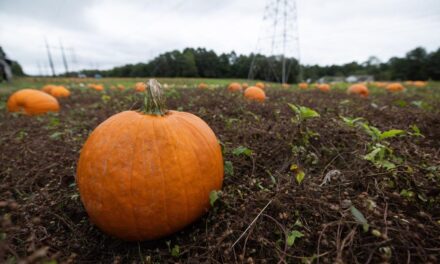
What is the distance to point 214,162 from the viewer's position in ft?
5.68

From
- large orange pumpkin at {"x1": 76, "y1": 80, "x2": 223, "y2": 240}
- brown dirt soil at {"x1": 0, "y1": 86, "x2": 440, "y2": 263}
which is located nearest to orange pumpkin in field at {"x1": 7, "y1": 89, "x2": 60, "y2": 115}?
A: brown dirt soil at {"x1": 0, "y1": 86, "x2": 440, "y2": 263}

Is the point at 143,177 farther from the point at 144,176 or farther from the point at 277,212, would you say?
the point at 277,212

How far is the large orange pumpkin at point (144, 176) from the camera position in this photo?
58.7 inches

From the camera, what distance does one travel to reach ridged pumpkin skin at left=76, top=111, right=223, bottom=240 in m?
1.49

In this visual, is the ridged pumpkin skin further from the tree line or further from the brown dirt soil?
the tree line

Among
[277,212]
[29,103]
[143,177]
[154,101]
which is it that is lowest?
[277,212]

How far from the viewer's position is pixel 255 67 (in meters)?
31.2

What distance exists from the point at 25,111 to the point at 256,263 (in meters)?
6.30

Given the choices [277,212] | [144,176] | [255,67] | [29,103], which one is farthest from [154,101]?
[255,67]

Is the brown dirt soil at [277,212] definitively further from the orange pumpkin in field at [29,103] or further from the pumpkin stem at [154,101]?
the orange pumpkin in field at [29,103]

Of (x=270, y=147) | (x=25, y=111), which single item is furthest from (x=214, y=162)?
(x=25, y=111)

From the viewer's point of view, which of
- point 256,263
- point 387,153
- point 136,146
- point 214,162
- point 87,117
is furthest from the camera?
point 87,117

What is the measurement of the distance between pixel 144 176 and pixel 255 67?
31227 millimetres

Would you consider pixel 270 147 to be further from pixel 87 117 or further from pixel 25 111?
pixel 25 111
